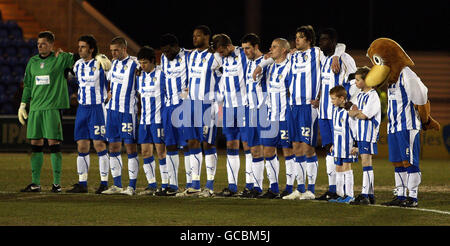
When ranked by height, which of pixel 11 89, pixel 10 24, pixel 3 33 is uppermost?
pixel 10 24

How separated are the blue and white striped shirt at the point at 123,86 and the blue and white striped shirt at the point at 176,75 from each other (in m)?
0.48

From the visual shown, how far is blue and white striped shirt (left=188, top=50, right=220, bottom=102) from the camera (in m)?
11.3

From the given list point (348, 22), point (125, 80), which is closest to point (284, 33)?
point (348, 22)

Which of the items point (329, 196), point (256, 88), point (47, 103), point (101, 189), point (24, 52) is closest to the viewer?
point (329, 196)

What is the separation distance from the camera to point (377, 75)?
10070 millimetres

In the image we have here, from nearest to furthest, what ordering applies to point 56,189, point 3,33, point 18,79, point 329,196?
point 329,196 < point 56,189 < point 18,79 < point 3,33

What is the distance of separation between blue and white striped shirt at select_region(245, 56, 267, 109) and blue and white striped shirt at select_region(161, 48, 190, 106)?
857mm

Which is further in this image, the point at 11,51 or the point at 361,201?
the point at 11,51

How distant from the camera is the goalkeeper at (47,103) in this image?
11.9 meters

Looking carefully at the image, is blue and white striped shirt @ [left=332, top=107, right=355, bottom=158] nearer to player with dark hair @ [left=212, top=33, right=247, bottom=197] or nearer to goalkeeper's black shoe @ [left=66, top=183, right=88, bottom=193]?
player with dark hair @ [left=212, top=33, right=247, bottom=197]

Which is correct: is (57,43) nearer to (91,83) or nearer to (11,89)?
(11,89)

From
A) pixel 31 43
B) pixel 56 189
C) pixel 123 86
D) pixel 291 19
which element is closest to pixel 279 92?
pixel 123 86

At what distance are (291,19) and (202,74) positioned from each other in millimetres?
21677

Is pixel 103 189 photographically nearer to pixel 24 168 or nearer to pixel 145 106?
pixel 145 106
